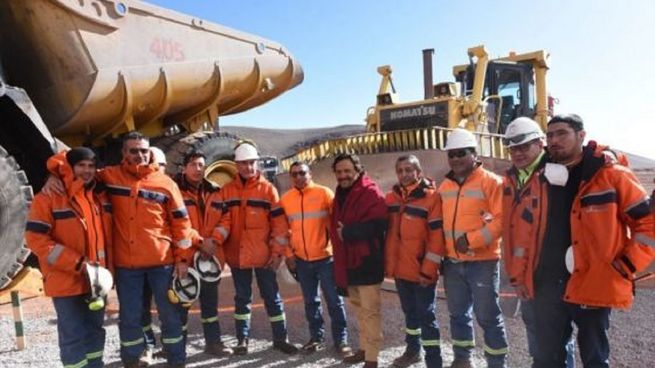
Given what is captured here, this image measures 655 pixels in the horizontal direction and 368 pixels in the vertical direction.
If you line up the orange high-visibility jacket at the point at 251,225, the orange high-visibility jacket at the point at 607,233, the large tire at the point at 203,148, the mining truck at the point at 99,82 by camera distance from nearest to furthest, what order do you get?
the orange high-visibility jacket at the point at 607,233 → the orange high-visibility jacket at the point at 251,225 → the mining truck at the point at 99,82 → the large tire at the point at 203,148

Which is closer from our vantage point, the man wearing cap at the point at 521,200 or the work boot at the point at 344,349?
the man wearing cap at the point at 521,200

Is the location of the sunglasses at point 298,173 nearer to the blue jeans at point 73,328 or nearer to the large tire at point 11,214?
the blue jeans at point 73,328

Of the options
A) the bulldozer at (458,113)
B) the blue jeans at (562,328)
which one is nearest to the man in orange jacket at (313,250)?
the blue jeans at (562,328)

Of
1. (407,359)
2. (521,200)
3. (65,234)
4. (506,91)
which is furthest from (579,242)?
(506,91)

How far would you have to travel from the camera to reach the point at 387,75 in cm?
1246

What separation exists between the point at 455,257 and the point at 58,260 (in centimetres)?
239

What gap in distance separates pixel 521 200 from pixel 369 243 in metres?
1.05

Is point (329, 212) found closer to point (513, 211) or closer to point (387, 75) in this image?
point (513, 211)

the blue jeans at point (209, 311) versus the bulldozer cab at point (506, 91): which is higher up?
the bulldozer cab at point (506, 91)

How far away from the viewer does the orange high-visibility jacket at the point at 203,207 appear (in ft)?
14.7

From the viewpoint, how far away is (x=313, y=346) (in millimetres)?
4418

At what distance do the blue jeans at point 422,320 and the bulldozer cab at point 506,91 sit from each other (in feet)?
25.9

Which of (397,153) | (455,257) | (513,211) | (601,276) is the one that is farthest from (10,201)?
(397,153)

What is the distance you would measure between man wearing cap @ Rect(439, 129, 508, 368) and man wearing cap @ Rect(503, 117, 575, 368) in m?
0.22
